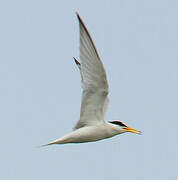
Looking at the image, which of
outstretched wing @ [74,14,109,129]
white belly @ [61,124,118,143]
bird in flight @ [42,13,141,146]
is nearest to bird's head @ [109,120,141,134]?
bird in flight @ [42,13,141,146]

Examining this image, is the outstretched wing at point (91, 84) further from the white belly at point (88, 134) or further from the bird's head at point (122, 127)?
the bird's head at point (122, 127)

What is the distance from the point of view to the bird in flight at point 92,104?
12184 mm

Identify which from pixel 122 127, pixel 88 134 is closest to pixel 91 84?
pixel 88 134

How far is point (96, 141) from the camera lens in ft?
44.3

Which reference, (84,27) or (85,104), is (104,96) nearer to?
(85,104)

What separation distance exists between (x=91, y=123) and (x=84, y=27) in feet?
8.99

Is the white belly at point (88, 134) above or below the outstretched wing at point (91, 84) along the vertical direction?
below

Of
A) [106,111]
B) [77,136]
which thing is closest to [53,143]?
[77,136]

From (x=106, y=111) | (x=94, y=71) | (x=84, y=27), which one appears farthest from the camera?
(x=106, y=111)

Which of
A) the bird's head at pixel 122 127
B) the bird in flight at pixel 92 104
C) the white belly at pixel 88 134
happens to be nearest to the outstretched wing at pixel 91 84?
the bird in flight at pixel 92 104

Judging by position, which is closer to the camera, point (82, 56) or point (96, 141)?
point (82, 56)

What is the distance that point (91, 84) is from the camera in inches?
505

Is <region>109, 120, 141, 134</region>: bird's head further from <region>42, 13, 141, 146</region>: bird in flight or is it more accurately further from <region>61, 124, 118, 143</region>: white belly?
<region>61, 124, 118, 143</region>: white belly

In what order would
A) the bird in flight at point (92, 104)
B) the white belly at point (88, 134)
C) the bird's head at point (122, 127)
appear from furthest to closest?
the bird's head at point (122, 127), the white belly at point (88, 134), the bird in flight at point (92, 104)
